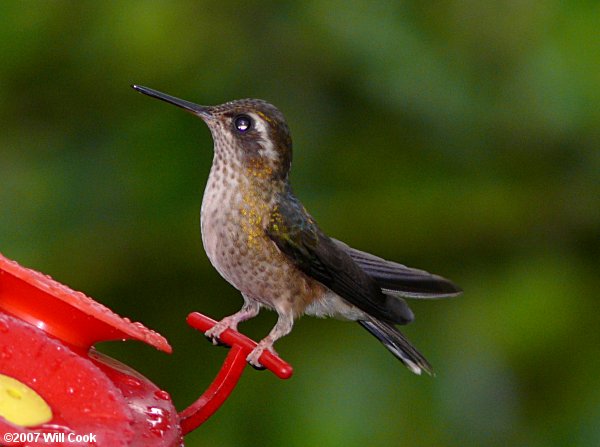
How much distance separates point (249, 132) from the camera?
2.98 metres

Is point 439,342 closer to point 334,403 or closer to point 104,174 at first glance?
point 334,403

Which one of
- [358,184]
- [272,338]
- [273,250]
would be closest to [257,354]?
[272,338]

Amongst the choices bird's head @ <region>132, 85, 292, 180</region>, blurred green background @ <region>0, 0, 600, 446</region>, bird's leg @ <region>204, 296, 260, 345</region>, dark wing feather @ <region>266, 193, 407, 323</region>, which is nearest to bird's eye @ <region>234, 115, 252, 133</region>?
bird's head @ <region>132, 85, 292, 180</region>

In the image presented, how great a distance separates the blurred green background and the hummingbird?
37.2 inches

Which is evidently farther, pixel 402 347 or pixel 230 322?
pixel 402 347

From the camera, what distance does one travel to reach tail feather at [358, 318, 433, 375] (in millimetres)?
3385

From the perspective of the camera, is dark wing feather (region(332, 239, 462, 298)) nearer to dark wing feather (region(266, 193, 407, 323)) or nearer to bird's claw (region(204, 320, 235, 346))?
dark wing feather (region(266, 193, 407, 323))

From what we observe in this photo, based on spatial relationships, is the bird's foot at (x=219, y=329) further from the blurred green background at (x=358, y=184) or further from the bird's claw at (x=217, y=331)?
the blurred green background at (x=358, y=184)

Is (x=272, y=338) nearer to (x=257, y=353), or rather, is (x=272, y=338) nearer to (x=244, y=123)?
(x=257, y=353)

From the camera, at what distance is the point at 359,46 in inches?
176

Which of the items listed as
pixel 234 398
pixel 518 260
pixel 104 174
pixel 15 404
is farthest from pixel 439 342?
pixel 15 404

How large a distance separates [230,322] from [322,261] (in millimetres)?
351

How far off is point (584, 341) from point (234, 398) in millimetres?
1337

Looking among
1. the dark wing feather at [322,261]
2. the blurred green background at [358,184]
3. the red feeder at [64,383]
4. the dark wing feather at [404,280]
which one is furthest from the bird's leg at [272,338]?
the blurred green background at [358,184]
